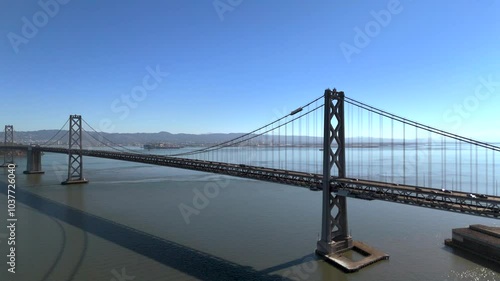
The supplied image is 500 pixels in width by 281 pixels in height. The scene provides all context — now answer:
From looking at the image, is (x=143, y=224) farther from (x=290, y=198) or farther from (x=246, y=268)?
(x=290, y=198)

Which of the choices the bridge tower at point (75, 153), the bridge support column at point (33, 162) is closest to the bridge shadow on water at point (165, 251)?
the bridge tower at point (75, 153)

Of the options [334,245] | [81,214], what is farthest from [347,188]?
[81,214]

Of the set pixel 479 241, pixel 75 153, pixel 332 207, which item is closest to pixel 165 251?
pixel 332 207

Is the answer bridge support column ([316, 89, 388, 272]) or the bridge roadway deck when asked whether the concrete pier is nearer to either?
bridge support column ([316, 89, 388, 272])

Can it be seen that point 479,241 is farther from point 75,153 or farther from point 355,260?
point 75,153

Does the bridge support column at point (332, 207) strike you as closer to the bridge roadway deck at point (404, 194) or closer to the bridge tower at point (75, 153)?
the bridge roadway deck at point (404, 194)

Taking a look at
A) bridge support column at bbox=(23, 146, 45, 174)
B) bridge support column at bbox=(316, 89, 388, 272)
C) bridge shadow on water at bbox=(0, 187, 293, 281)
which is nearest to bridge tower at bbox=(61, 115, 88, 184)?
bridge support column at bbox=(23, 146, 45, 174)
